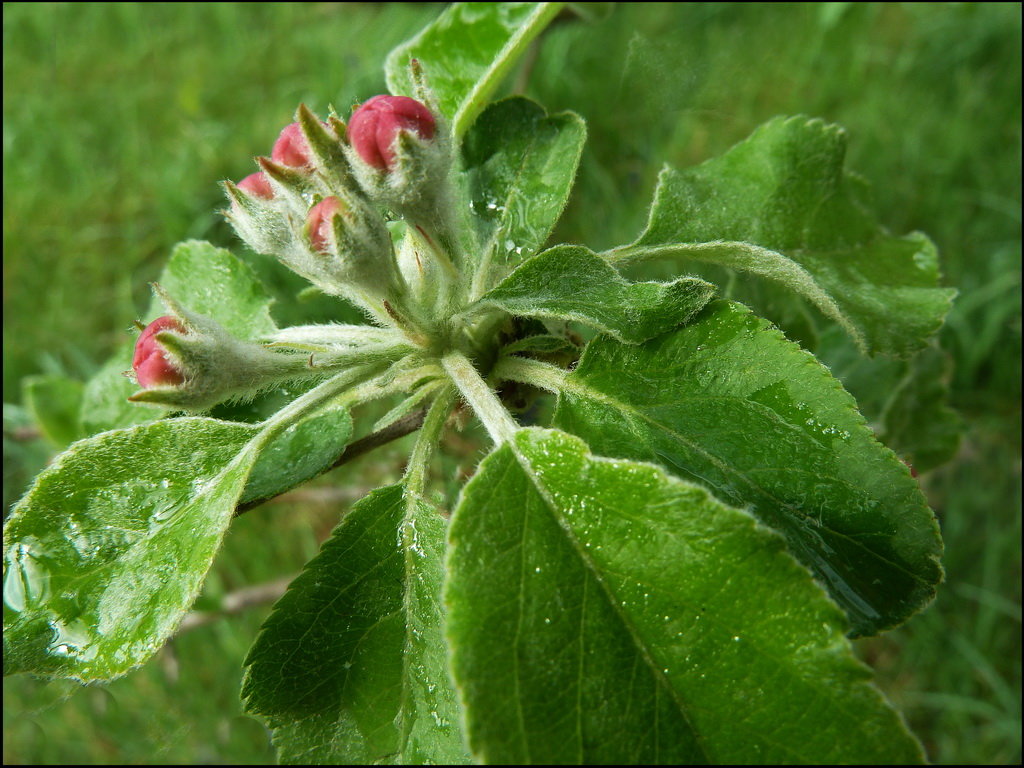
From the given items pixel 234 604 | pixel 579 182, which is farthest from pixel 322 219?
pixel 579 182

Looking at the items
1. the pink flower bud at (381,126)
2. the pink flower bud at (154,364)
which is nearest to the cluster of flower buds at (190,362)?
the pink flower bud at (154,364)

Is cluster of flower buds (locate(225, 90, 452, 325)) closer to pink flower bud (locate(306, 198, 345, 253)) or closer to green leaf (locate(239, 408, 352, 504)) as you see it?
pink flower bud (locate(306, 198, 345, 253))


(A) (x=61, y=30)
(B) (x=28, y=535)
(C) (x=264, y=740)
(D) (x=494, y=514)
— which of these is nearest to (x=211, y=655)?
(C) (x=264, y=740)

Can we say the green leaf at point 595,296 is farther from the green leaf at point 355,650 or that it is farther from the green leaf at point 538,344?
the green leaf at point 355,650

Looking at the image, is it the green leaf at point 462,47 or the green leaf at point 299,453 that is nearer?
the green leaf at point 299,453

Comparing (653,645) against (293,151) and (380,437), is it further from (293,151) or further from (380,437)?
(293,151)
